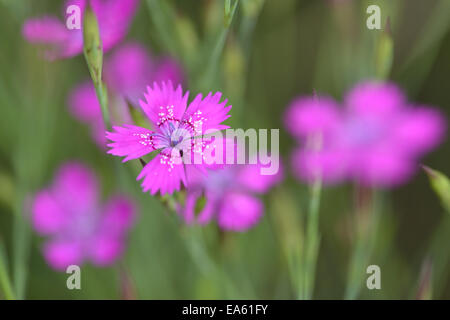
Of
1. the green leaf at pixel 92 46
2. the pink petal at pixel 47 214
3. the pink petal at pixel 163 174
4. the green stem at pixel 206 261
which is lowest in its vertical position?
the green stem at pixel 206 261

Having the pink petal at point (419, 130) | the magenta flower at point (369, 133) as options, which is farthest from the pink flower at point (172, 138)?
the pink petal at point (419, 130)

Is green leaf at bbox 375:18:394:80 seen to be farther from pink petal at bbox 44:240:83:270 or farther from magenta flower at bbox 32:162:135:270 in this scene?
pink petal at bbox 44:240:83:270

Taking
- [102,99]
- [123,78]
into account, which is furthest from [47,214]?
[102,99]

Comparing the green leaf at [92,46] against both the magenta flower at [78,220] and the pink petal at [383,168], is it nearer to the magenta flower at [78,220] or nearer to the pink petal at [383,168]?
the magenta flower at [78,220]

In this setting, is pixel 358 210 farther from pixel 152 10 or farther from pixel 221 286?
pixel 152 10

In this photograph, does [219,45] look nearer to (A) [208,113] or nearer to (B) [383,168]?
(A) [208,113]

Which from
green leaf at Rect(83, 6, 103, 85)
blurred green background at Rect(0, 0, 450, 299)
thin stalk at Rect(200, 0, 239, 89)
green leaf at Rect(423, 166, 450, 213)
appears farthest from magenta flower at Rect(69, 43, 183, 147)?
green leaf at Rect(423, 166, 450, 213)
